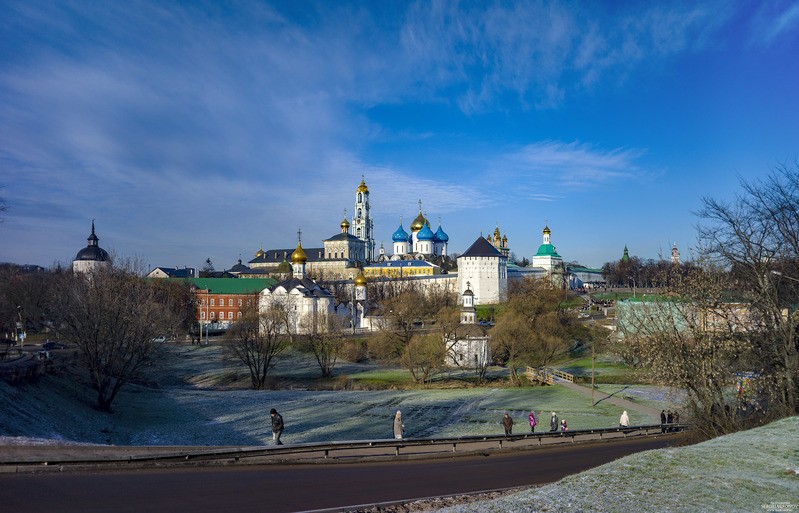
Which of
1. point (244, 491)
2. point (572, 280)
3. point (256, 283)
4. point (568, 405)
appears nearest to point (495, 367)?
point (568, 405)

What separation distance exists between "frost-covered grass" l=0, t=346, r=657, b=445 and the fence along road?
695cm

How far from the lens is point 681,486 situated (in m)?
9.71

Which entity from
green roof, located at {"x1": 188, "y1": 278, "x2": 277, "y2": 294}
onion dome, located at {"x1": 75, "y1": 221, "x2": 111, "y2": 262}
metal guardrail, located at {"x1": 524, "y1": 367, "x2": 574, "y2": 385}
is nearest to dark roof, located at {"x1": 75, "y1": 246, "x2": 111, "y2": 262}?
onion dome, located at {"x1": 75, "y1": 221, "x2": 111, "y2": 262}

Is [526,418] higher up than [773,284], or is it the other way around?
[773,284]

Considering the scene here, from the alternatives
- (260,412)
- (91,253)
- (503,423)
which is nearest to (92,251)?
(91,253)

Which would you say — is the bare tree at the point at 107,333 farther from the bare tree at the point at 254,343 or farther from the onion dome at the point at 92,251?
the onion dome at the point at 92,251

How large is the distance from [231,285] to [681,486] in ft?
253

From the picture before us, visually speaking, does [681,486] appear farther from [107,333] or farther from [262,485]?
[107,333]

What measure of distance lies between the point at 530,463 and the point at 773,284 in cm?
927

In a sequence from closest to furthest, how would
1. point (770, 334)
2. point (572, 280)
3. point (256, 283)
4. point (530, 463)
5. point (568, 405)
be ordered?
point (530, 463), point (770, 334), point (568, 405), point (256, 283), point (572, 280)

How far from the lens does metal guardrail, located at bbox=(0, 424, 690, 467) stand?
37.4ft

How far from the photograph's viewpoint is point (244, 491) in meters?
10.1

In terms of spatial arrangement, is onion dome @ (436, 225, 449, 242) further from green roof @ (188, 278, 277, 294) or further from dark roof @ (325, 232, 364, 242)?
green roof @ (188, 278, 277, 294)

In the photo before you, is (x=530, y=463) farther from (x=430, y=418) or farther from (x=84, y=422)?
(x=84, y=422)
